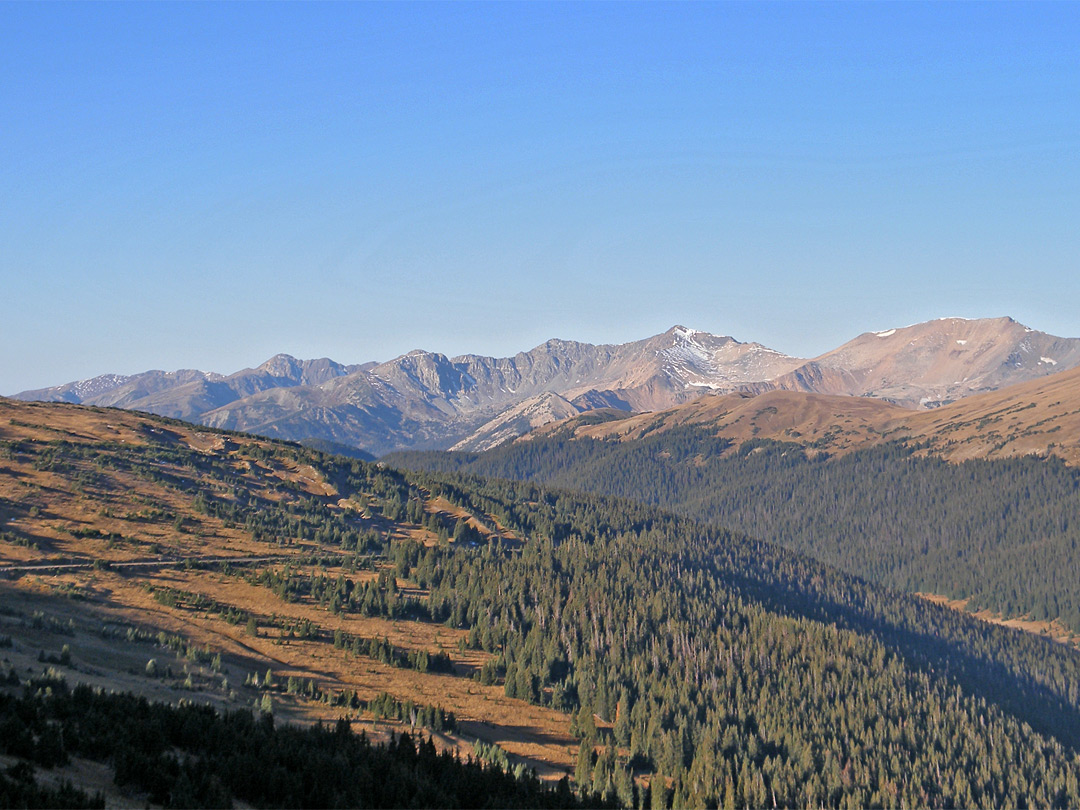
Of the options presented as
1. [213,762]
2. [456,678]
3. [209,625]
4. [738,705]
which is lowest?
[738,705]

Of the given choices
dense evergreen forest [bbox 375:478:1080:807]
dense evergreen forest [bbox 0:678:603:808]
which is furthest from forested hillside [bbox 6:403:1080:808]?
dense evergreen forest [bbox 375:478:1080:807]

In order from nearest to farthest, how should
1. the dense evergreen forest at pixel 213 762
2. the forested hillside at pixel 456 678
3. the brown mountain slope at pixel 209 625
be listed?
the dense evergreen forest at pixel 213 762
the forested hillside at pixel 456 678
the brown mountain slope at pixel 209 625

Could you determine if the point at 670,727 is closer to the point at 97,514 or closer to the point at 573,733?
the point at 573,733

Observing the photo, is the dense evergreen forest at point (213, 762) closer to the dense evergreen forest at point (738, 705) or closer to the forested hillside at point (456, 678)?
the forested hillside at point (456, 678)

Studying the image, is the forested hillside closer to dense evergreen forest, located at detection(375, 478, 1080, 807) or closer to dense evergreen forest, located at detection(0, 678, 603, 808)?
dense evergreen forest, located at detection(0, 678, 603, 808)

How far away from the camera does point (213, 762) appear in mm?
51750

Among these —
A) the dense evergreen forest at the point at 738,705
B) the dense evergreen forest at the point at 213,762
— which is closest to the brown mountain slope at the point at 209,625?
the dense evergreen forest at the point at 738,705

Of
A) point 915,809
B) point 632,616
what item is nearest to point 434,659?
point 632,616

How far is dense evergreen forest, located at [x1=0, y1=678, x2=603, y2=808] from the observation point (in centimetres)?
4450

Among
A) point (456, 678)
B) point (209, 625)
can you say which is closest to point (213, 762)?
point (209, 625)


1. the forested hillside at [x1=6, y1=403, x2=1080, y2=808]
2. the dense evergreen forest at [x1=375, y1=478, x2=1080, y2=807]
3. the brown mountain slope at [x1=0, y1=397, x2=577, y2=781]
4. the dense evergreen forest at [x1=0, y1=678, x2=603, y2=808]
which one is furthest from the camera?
the dense evergreen forest at [x1=375, y1=478, x2=1080, y2=807]

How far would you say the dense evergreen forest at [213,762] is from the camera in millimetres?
44500

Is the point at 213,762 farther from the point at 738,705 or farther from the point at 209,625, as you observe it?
the point at 738,705

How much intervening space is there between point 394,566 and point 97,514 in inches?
2593
